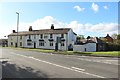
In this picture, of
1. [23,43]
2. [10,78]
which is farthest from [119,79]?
[23,43]

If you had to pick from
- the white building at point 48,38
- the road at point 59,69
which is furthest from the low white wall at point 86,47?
the road at point 59,69

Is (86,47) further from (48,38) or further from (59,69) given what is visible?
(59,69)

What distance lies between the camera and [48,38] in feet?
278

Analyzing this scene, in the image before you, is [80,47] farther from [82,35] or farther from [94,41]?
[82,35]

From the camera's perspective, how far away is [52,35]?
83312 millimetres

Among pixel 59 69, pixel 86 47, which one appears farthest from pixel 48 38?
pixel 59 69

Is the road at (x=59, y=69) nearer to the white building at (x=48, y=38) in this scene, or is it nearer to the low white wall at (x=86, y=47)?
the low white wall at (x=86, y=47)

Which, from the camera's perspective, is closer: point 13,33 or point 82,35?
point 13,33

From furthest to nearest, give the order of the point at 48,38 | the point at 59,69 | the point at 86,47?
the point at 48,38 → the point at 86,47 → the point at 59,69

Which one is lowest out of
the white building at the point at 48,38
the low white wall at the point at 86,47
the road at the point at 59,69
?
the road at the point at 59,69

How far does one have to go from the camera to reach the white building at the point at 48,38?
78338mm

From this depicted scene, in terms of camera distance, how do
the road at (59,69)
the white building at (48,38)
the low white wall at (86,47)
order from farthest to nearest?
the white building at (48,38) → the low white wall at (86,47) → the road at (59,69)

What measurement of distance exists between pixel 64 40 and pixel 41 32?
13.4 metres

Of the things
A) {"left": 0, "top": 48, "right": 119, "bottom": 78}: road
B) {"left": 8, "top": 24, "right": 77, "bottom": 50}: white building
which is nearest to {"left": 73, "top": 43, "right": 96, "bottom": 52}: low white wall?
{"left": 8, "top": 24, "right": 77, "bottom": 50}: white building
